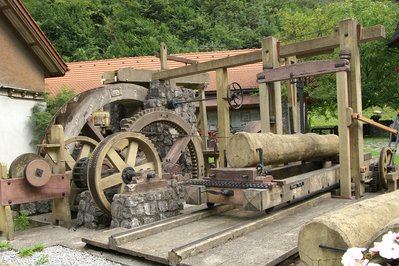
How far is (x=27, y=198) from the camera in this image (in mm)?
6074

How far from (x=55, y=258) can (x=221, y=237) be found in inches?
73.4

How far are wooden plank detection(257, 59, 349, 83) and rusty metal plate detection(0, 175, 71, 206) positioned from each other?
360cm

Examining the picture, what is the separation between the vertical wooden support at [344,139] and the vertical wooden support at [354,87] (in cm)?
24

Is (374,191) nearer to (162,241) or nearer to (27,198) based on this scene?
(162,241)

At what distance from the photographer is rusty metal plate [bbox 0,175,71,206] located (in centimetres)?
585

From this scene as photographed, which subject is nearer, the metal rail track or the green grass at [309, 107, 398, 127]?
the metal rail track

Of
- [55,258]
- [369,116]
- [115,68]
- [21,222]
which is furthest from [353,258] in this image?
[369,116]

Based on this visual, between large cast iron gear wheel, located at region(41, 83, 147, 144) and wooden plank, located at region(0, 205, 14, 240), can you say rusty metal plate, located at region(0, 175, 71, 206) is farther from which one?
large cast iron gear wheel, located at region(41, 83, 147, 144)

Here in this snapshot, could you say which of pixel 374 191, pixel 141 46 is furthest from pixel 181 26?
pixel 374 191

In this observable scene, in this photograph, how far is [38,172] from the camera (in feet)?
20.1

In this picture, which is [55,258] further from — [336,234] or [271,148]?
[336,234]

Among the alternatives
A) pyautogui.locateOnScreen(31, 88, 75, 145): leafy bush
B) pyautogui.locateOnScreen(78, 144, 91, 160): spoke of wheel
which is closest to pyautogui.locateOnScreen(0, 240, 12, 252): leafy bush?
pyautogui.locateOnScreen(78, 144, 91, 160): spoke of wheel

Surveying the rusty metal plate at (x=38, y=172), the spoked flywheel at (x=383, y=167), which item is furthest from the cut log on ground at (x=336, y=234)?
the spoked flywheel at (x=383, y=167)

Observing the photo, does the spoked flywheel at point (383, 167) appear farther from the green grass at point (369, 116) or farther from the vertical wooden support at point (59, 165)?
the green grass at point (369, 116)
